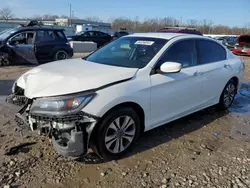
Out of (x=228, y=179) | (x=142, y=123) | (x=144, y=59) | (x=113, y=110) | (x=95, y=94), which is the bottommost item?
(x=228, y=179)

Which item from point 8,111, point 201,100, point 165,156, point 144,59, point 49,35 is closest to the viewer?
point 165,156

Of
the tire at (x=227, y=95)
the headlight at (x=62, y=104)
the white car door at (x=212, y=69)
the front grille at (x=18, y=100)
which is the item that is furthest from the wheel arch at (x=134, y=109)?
the tire at (x=227, y=95)

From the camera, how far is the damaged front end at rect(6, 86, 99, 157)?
313cm

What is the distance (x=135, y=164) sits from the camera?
3553 millimetres

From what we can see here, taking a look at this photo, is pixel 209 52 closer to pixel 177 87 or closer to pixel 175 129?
pixel 177 87

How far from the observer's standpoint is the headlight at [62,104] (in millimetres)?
3129

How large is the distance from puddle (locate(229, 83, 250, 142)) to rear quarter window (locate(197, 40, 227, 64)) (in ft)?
4.09

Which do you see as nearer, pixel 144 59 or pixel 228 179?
pixel 228 179

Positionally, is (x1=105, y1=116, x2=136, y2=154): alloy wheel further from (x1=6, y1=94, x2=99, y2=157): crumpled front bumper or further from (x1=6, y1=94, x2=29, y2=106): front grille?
(x1=6, y1=94, x2=29, y2=106): front grille

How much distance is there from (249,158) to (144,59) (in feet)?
6.66

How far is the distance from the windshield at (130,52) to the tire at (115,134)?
2.58ft

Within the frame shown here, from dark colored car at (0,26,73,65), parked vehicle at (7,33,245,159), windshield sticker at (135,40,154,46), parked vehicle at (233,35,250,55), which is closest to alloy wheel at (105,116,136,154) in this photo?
parked vehicle at (7,33,245,159)

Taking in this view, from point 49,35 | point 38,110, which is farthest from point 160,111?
point 49,35

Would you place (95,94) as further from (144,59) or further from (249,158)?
(249,158)
